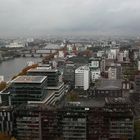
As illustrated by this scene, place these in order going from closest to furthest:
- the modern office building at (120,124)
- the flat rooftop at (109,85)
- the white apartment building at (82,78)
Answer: the modern office building at (120,124)
the flat rooftop at (109,85)
the white apartment building at (82,78)

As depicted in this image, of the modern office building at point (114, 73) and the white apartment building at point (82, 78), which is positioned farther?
the modern office building at point (114, 73)

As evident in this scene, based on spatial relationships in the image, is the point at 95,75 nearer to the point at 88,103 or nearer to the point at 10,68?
the point at 88,103

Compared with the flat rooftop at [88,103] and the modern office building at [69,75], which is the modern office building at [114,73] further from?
the flat rooftop at [88,103]

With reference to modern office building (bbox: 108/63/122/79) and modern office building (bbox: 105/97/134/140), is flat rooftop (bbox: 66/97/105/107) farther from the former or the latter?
modern office building (bbox: 108/63/122/79)

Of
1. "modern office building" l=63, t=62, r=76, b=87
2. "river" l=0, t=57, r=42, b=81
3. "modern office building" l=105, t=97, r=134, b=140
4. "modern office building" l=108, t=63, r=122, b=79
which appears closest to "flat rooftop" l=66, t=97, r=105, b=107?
"modern office building" l=105, t=97, r=134, b=140

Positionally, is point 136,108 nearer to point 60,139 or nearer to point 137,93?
point 137,93

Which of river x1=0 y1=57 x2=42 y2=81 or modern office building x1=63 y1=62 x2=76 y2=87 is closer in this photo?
modern office building x1=63 y1=62 x2=76 y2=87

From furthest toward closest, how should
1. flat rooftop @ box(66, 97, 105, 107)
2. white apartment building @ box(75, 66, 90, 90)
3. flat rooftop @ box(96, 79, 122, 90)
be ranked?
1. white apartment building @ box(75, 66, 90, 90)
2. flat rooftop @ box(96, 79, 122, 90)
3. flat rooftop @ box(66, 97, 105, 107)

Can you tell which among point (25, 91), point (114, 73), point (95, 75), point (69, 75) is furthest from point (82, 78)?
point (25, 91)

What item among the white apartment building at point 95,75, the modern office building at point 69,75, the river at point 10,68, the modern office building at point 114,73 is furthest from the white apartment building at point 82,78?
the river at point 10,68

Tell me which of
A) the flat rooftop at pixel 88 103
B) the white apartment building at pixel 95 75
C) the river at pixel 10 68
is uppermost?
the flat rooftop at pixel 88 103

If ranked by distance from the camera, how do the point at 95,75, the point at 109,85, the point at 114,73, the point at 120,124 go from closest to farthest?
the point at 120,124 < the point at 109,85 < the point at 114,73 < the point at 95,75
